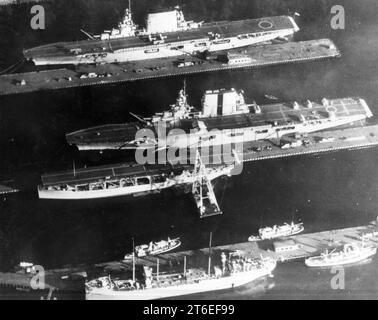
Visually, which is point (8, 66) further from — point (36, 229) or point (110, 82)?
point (36, 229)

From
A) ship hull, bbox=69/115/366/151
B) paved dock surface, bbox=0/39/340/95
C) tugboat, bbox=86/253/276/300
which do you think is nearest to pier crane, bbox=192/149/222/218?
ship hull, bbox=69/115/366/151

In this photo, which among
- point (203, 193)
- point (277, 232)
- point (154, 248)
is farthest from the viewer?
point (203, 193)

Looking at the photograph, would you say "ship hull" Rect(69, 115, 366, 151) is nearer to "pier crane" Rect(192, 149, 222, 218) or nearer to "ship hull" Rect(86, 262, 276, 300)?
"pier crane" Rect(192, 149, 222, 218)

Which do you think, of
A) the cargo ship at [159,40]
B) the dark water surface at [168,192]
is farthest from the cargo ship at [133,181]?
the cargo ship at [159,40]

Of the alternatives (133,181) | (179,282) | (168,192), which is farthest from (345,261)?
(133,181)

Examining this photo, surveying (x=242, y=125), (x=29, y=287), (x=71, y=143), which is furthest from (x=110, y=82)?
(x=29, y=287)

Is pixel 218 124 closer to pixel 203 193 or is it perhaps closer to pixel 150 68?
pixel 203 193
